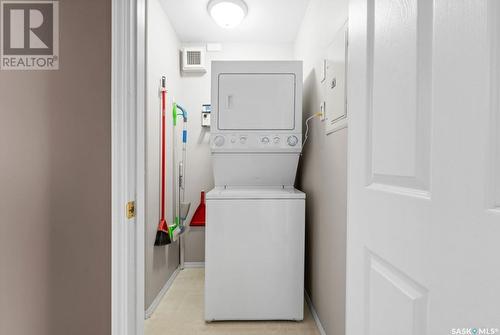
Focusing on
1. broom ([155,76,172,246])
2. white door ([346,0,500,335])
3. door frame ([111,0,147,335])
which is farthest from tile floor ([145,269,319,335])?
white door ([346,0,500,335])

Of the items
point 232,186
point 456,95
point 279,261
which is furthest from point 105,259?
point 232,186

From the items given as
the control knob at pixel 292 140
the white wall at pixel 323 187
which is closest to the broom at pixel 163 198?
the control knob at pixel 292 140

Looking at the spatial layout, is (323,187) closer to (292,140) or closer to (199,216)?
(292,140)

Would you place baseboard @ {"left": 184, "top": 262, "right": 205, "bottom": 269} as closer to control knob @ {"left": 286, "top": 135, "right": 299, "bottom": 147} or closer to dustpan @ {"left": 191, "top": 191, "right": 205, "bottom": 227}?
dustpan @ {"left": 191, "top": 191, "right": 205, "bottom": 227}

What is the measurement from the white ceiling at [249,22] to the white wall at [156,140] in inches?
6.2

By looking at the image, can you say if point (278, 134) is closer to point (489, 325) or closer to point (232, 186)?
point (232, 186)

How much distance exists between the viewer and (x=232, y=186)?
2.54 meters

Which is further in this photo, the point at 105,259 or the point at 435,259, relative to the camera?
the point at 105,259

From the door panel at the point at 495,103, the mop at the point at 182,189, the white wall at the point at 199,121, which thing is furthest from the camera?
the white wall at the point at 199,121

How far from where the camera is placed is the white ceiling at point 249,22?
2547mm

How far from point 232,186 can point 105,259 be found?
60.2 inches

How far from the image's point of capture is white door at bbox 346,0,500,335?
0.46 metres

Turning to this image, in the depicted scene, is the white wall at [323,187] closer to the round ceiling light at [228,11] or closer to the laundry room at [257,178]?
the laundry room at [257,178]

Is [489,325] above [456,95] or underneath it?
underneath
